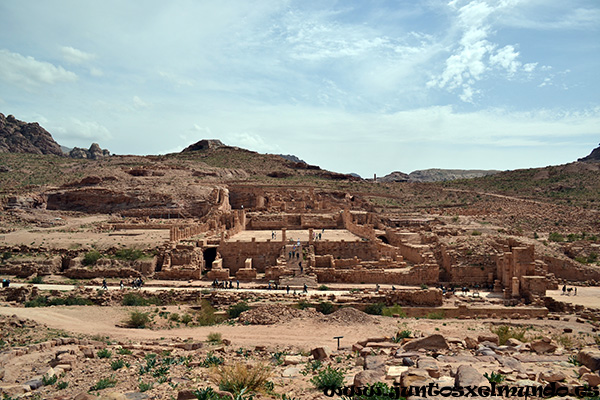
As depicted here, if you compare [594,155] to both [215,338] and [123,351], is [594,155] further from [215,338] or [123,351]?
[123,351]

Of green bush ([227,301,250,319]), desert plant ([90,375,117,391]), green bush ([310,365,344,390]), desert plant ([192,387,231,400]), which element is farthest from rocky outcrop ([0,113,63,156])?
green bush ([310,365,344,390])

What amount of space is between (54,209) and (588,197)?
176ft

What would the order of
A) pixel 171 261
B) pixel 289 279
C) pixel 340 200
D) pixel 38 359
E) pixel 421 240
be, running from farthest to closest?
pixel 340 200 → pixel 421 240 → pixel 171 261 → pixel 289 279 → pixel 38 359

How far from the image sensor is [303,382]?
26.3 ft

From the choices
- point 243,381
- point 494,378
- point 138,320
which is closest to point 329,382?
point 243,381

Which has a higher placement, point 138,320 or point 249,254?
point 249,254

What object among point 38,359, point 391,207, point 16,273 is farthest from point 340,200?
point 38,359

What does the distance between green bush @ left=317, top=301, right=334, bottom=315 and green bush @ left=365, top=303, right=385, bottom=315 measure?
1.48 m

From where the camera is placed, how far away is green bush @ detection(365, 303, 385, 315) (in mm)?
17500

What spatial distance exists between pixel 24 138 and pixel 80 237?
6524 centimetres

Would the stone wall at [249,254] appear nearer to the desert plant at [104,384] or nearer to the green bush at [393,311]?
the green bush at [393,311]

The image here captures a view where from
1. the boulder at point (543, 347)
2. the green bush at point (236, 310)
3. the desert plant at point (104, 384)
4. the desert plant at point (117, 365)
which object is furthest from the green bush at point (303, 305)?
the desert plant at point (104, 384)

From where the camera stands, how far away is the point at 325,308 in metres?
17.2

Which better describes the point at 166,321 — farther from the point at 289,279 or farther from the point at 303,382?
the point at 303,382
